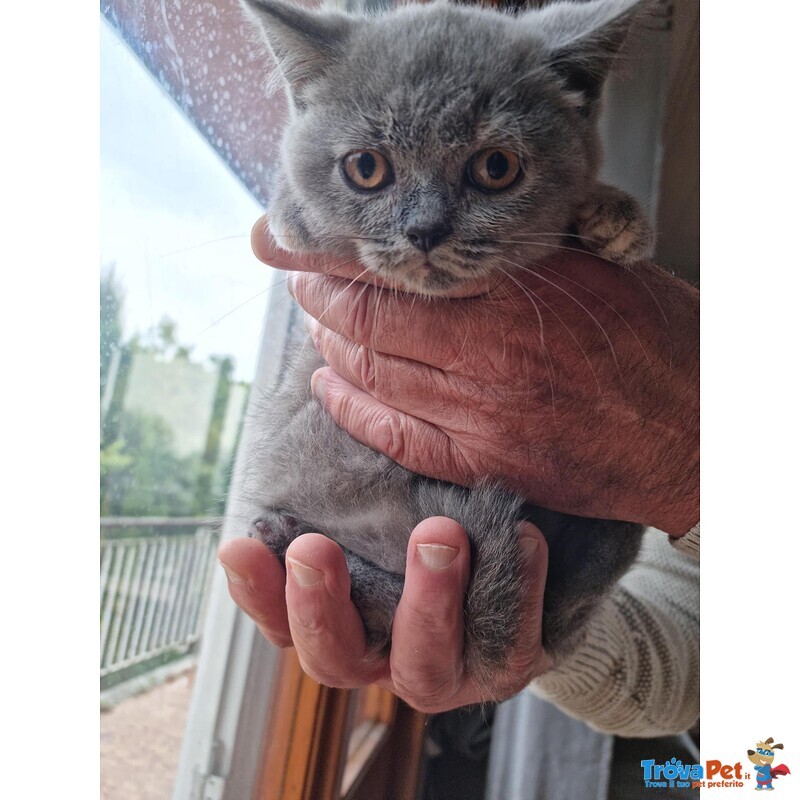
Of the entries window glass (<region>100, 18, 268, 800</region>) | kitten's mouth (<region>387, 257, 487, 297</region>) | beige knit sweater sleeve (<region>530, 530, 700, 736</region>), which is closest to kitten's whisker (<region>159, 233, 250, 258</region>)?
window glass (<region>100, 18, 268, 800</region>)

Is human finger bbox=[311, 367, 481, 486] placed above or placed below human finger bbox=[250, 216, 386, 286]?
below

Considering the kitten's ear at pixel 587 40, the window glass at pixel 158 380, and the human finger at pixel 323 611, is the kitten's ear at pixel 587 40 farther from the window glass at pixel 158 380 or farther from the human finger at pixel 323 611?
the human finger at pixel 323 611

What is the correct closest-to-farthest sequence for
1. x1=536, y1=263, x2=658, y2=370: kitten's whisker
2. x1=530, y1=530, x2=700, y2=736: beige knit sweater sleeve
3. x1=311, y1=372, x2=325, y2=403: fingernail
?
x1=536, y1=263, x2=658, y2=370: kitten's whisker, x1=311, y1=372, x2=325, y2=403: fingernail, x1=530, y1=530, x2=700, y2=736: beige knit sweater sleeve

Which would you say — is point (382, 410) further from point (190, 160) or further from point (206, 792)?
point (206, 792)

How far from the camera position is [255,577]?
73 cm

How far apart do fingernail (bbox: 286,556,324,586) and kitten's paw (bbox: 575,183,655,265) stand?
0.47 metres

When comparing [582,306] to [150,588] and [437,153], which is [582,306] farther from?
[150,588]

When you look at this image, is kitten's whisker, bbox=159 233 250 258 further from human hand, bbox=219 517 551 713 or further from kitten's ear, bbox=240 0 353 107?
human hand, bbox=219 517 551 713

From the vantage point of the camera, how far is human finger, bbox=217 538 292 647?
28.4 inches

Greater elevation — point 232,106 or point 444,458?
point 232,106

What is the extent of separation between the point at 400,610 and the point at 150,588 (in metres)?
0.33
